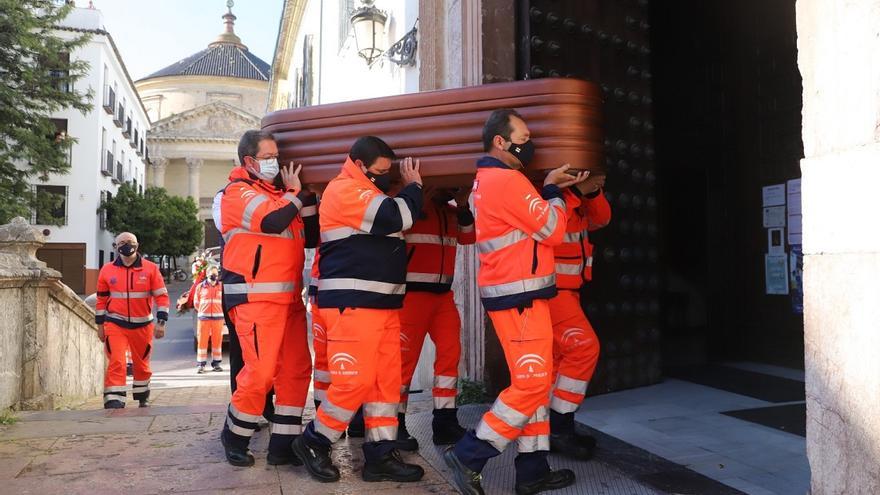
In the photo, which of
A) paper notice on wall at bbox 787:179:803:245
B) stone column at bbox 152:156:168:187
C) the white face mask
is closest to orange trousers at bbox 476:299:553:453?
the white face mask

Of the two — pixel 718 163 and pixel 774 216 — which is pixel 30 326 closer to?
pixel 718 163

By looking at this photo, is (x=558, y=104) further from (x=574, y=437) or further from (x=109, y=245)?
(x=109, y=245)

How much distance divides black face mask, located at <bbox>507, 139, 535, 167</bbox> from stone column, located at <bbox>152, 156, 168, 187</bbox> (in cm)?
6404

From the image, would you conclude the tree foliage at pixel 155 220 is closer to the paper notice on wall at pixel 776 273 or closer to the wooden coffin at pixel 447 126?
the paper notice on wall at pixel 776 273

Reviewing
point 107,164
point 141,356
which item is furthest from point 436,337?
point 107,164

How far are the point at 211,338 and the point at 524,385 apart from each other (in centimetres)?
981

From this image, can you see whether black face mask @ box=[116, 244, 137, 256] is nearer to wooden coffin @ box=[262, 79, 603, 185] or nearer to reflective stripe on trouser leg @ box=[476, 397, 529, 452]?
wooden coffin @ box=[262, 79, 603, 185]

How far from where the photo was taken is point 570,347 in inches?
166

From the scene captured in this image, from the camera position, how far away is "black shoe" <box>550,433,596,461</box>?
13.6 ft

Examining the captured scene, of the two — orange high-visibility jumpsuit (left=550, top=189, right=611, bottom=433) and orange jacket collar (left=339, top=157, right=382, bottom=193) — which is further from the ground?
orange jacket collar (left=339, top=157, right=382, bottom=193)

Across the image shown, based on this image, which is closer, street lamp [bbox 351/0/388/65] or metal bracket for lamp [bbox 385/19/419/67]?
metal bracket for lamp [bbox 385/19/419/67]

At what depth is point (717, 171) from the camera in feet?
25.1

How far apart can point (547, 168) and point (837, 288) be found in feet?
4.88

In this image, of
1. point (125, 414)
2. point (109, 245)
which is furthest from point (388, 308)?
point (109, 245)
